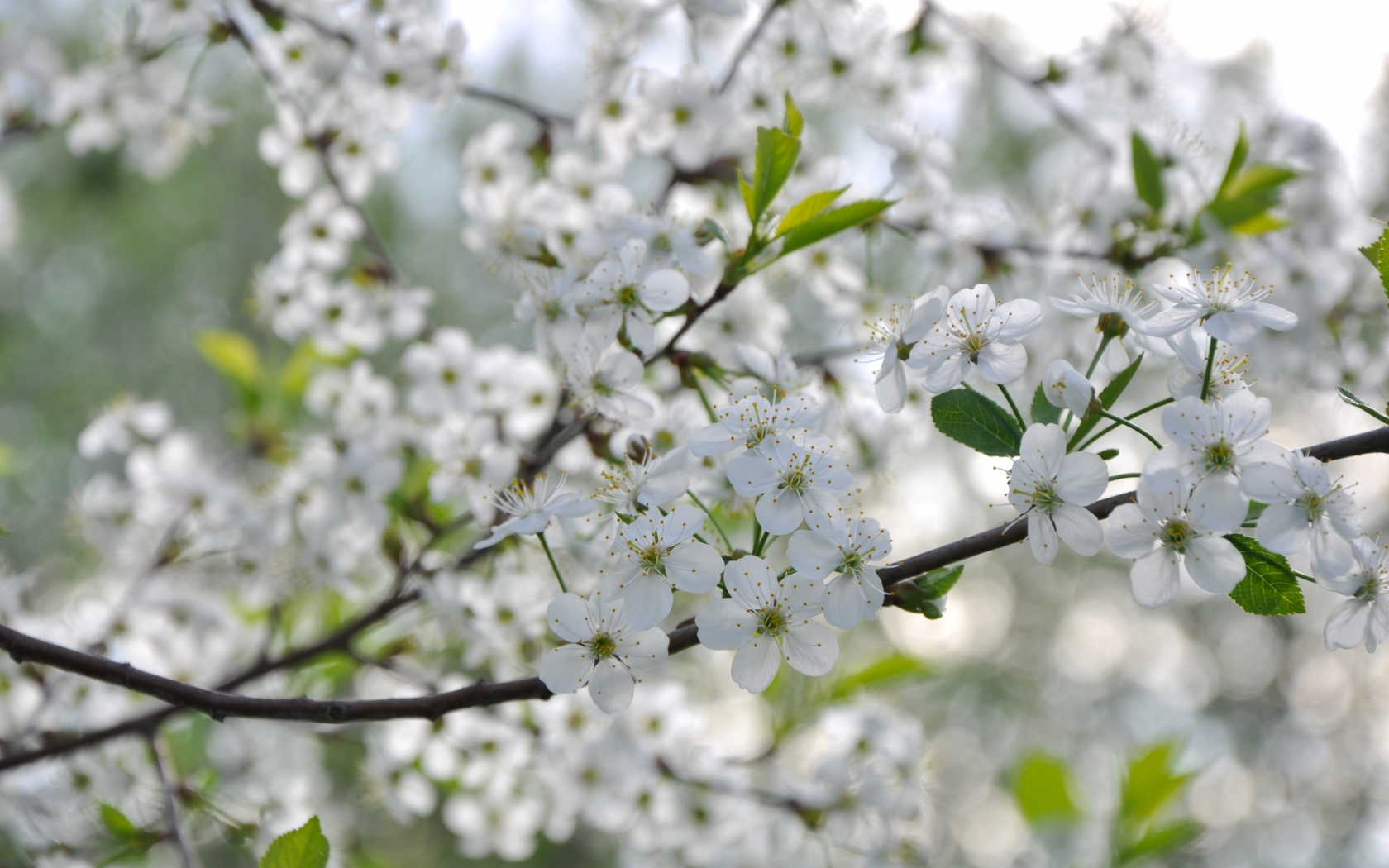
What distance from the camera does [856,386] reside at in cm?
179

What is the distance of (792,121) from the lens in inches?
48.8

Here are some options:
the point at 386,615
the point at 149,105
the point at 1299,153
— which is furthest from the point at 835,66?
the point at 149,105

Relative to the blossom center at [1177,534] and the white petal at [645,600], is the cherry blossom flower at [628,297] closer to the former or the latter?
the white petal at [645,600]

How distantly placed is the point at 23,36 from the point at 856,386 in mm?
2822

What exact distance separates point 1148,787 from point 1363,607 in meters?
1.37

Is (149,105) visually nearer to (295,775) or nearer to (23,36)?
(23,36)

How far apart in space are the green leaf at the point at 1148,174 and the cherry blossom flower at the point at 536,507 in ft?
4.18

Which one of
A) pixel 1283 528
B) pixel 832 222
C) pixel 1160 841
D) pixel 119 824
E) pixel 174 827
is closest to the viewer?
pixel 1283 528

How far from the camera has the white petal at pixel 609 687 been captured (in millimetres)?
969

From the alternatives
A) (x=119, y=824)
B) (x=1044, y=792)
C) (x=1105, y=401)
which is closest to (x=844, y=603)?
(x=1105, y=401)

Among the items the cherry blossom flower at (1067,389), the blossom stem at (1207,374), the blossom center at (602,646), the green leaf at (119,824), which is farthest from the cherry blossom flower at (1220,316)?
the green leaf at (119,824)

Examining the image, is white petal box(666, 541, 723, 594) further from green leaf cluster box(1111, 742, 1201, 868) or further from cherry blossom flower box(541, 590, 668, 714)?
green leaf cluster box(1111, 742, 1201, 868)

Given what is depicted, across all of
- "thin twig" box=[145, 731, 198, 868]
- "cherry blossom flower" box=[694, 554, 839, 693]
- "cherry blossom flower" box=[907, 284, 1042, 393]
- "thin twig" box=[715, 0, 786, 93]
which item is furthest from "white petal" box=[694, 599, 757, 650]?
"thin twig" box=[715, 0, 786, 93]

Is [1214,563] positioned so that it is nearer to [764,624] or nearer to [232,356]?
[764,624]
